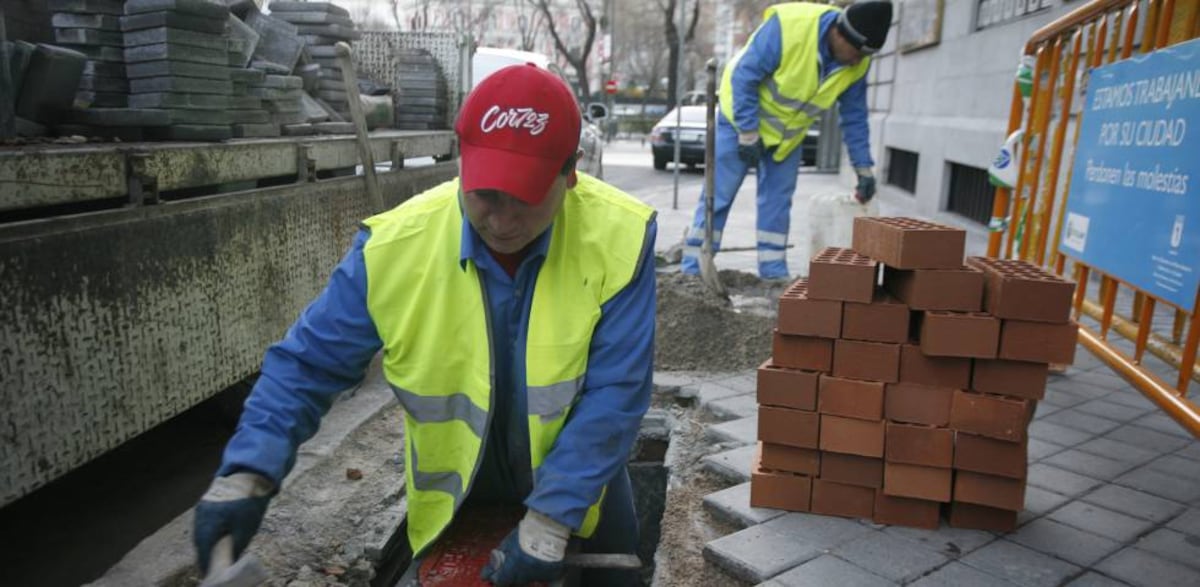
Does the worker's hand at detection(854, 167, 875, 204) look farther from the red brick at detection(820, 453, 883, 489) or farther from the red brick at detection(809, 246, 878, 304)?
the red brick at detection(820, 453, 883, 489)

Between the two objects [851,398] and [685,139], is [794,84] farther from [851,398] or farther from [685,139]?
[685,139]

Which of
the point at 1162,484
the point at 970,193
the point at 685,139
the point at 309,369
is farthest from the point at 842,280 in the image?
the point at 685,139

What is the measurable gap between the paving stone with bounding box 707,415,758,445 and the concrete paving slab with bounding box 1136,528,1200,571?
1416mm

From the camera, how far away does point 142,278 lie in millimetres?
2635

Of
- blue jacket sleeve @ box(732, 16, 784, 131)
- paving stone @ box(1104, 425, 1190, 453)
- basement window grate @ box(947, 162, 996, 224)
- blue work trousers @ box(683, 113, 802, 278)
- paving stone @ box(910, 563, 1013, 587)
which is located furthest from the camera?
basement window grate @ box(947, 162, 996, 224)

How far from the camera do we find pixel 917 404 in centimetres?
276

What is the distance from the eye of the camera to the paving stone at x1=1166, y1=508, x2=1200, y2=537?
280 centimetres

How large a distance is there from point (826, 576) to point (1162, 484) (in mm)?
A: 1584

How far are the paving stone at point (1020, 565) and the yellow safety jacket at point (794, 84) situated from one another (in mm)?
4094

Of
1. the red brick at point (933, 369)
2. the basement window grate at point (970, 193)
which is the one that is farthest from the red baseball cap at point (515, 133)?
the basement window grate at point (970, 193)

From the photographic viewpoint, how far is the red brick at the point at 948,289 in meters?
2.70

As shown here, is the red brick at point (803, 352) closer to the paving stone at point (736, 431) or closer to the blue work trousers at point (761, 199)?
the paving stone at point (736, 431)

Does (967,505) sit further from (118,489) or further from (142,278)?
(118,489)

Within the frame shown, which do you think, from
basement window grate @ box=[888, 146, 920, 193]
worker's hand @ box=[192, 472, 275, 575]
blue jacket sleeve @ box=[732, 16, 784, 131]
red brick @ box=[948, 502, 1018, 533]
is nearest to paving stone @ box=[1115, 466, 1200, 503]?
red brick @ box=[948, 502, 1018, 533]
